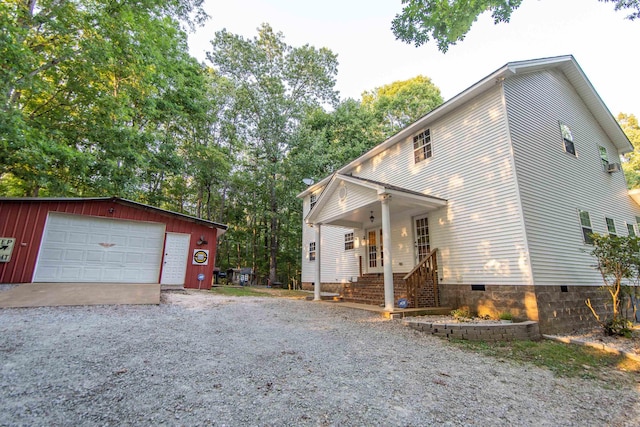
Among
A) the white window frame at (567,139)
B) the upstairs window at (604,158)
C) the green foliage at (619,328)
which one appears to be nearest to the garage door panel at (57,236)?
the green foliage at (619,328)

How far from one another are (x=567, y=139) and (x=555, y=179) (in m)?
2.20

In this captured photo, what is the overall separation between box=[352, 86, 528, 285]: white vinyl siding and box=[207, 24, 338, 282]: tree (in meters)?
12.7

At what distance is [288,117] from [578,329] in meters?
19.5

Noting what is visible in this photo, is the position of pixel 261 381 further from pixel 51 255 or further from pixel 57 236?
pixel 57 236

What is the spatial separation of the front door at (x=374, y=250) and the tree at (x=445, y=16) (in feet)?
21.0

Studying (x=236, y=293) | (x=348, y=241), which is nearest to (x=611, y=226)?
(x=348, y=241)

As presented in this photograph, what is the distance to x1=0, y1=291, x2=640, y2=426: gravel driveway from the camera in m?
2.35

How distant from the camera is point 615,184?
34.2 feet

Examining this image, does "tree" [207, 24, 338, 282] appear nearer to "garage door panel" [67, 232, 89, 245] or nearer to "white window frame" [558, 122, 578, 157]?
"garage door panel" [67, 232, 89, 245]

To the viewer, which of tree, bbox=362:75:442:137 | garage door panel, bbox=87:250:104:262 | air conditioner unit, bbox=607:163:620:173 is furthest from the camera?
tree, bbox=362:75:442:137

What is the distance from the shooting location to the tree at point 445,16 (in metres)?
6.25

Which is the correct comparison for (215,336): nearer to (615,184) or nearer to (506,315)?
(506,315)

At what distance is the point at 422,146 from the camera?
9.54 metres

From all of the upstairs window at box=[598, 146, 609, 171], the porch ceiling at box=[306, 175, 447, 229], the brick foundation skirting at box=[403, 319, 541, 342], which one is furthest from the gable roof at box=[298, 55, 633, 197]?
the brick foundation skirting at box=[403, 319, 541, 342]
